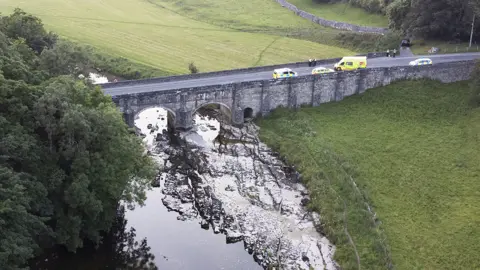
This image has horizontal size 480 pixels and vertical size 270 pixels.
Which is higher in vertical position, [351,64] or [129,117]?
[351,64]

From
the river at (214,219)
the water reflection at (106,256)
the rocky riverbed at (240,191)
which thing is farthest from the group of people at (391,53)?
the water reflection at (106,256)

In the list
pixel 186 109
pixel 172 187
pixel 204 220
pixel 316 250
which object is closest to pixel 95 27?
pixel 186 109

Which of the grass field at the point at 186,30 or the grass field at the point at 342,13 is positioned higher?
the grass field at the point at 342,13

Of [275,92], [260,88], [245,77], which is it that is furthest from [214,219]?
[245,77]

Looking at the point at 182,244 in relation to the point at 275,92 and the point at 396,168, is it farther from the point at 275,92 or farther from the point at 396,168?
the point at 275,92

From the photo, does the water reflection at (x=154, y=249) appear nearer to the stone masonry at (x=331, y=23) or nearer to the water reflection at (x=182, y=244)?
the water reflection at (x=182, y=244)

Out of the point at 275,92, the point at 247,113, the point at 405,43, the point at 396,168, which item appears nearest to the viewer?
the point at 396,168

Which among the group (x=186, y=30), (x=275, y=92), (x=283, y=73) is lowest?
(x=275, y=92)
